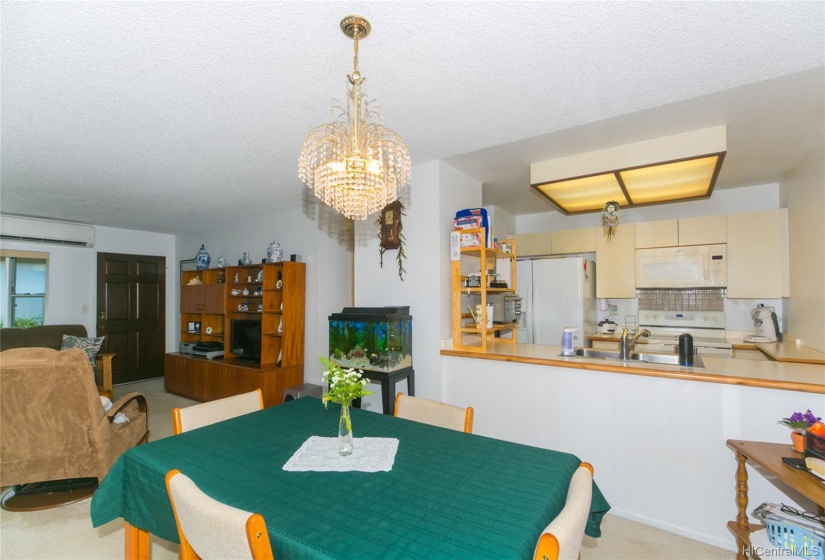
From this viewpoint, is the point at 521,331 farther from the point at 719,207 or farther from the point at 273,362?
the point at 273,362

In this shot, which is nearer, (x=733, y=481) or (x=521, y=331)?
(x=733, y=481)

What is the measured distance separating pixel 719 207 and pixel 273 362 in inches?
206

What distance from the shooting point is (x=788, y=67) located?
1.79 m

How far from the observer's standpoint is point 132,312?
5855mm

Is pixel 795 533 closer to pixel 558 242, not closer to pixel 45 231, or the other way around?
pixel 558 242

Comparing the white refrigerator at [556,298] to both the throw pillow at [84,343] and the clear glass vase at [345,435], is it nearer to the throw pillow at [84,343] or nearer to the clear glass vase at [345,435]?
the clear glass vase at [345,435]

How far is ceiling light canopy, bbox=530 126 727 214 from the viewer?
2.52 m

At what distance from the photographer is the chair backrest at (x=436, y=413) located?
185 cm

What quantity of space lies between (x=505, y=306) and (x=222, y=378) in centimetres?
340

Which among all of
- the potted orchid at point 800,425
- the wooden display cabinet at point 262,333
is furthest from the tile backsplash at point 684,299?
the wooden display cabinet at point 262,333

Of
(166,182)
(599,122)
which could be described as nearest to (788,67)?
(599,122)

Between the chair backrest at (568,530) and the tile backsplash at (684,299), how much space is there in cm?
388

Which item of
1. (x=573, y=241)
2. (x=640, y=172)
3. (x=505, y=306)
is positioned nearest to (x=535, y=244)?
(x=573, y=241)

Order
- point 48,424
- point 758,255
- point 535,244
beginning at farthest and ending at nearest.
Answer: point 535,244 < point 758,255 < point 48,424
